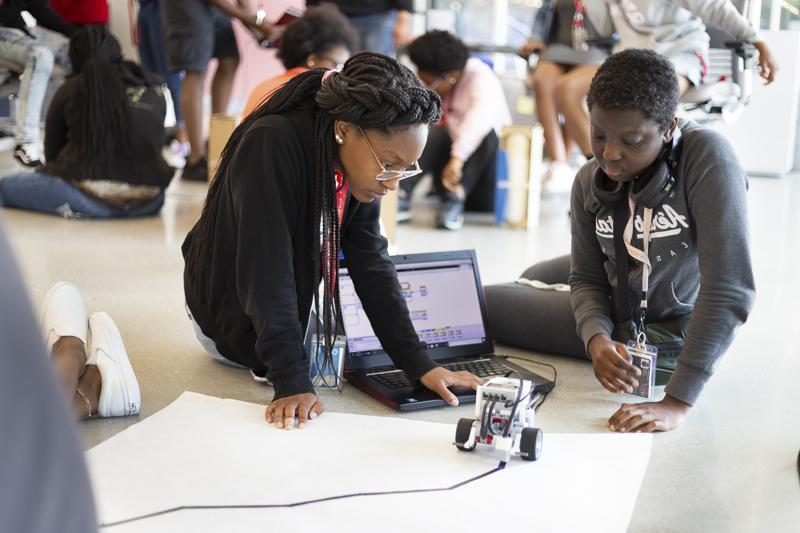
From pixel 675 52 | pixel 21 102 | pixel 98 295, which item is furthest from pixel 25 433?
pixel 21 102

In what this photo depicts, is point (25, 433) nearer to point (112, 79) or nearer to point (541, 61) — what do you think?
point (112, 79)

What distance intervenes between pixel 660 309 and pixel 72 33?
3113mm

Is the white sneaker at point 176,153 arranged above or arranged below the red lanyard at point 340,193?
below

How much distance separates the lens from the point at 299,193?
1771mm

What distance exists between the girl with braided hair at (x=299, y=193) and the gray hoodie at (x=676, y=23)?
189cm

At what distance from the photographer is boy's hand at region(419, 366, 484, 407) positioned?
188cm

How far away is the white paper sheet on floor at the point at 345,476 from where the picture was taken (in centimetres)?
137

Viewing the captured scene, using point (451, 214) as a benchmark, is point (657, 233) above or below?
above

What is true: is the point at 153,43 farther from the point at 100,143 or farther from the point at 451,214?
the point at 451,214

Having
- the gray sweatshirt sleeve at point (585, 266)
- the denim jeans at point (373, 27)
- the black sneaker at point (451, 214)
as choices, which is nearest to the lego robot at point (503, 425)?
the gray sweatshirt sleeve at point (585, 266)

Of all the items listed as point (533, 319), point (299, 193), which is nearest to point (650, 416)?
point (533, 319)

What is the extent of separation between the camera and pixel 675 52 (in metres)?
3.33

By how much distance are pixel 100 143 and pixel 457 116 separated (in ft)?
4.98

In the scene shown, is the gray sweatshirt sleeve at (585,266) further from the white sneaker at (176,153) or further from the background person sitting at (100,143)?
the white sneaker at (176,153)
